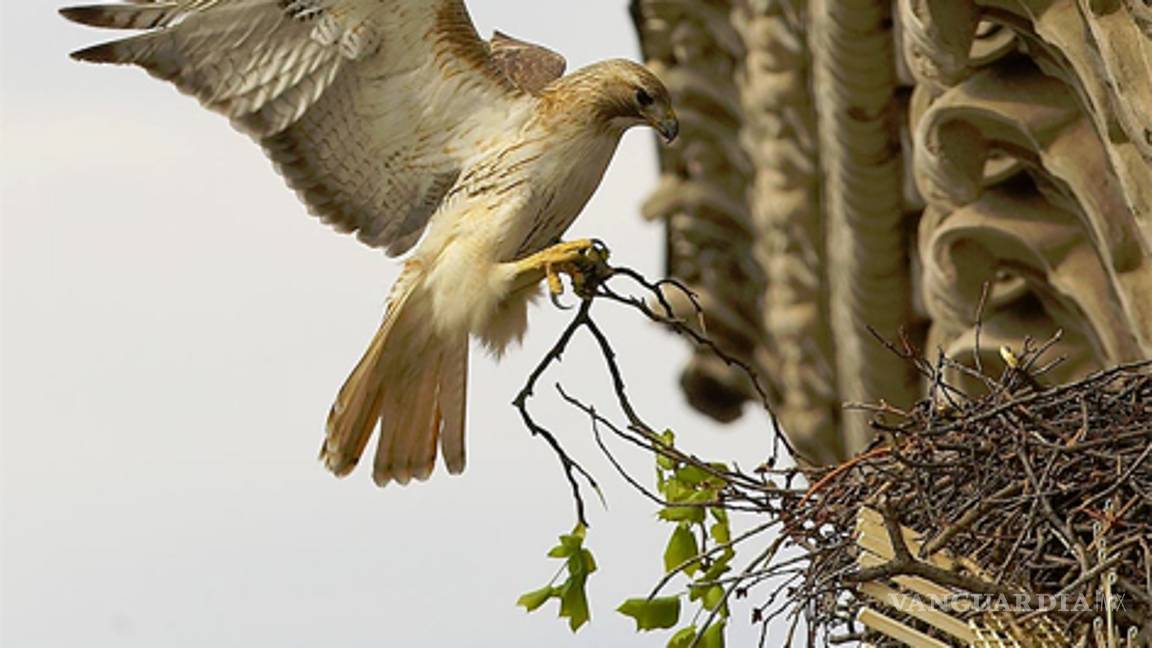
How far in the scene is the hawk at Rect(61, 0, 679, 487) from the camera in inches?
372

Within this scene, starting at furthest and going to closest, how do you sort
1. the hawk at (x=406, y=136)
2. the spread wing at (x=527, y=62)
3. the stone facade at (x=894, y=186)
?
the stone facade at (x=894, y=186) → the spread wing at (x=527, y=62) → the hawk at (x=406, y=136)

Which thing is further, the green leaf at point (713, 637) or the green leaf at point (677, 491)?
the green leaf at point (677, 491)

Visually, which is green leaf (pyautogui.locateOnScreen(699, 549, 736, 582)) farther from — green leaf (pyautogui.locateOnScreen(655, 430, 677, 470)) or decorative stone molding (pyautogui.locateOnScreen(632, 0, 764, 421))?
decorative stone molding (pyautogui.locateOnScreen(632, 0, 764, 421))

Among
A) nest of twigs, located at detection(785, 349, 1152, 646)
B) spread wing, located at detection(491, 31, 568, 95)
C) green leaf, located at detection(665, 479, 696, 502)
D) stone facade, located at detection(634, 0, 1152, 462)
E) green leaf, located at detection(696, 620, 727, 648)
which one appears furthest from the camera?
stone facade, located at detection(634, 0, 1152, 462)

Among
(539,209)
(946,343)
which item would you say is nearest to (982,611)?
(539,209)

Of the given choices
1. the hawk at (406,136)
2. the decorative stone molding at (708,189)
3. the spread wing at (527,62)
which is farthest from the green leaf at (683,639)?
the decorative stone molding at (708,189)

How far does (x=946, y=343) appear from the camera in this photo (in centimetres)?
1271

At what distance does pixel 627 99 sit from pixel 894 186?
5.03m

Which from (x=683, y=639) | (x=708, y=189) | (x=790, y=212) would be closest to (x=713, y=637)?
(x=683, y=639)

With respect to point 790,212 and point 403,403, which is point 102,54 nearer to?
point 403,403

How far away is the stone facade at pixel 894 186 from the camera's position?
1052 cm

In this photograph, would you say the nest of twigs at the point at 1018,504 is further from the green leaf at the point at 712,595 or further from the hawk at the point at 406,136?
the hawk at the point at 406,136

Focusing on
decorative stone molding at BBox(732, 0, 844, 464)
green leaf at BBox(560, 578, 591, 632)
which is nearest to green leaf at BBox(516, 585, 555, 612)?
green leaf at BBox(560, 578, 591, 632)

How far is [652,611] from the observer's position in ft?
28.5
